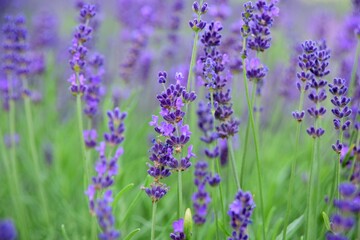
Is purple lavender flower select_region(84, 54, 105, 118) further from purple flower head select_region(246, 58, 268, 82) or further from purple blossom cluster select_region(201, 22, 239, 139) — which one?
purple flower head select_region(246, 58, 268, 82)

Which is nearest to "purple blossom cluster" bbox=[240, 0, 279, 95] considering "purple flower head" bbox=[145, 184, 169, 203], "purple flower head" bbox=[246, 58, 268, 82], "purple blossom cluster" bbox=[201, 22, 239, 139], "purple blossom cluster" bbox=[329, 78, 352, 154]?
"purple flower head" bbox=[246, 58, 268, 82]

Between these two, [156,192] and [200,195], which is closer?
[156,192]

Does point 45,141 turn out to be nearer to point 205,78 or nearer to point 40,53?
point 40,53

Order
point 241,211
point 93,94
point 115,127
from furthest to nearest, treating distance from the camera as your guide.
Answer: point 93,94
point 115,127
point 241,211

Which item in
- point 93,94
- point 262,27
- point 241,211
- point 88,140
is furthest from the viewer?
point 93,94

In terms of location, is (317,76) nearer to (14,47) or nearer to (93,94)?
(93,94)

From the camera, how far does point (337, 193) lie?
1860mm

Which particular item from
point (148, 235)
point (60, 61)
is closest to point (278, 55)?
point (60, 61)

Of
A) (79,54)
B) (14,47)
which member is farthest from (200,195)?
(14,47)

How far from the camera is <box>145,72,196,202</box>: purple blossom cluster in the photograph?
1.71 meters

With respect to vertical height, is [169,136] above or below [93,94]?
below

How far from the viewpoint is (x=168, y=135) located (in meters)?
1.75

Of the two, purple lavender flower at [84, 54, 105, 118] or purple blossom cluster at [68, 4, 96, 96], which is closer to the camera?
purple blossom cluster at [68, 4, 96, 96]

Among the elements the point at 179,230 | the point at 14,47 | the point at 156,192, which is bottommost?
the point at 179,230
